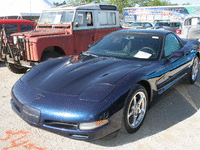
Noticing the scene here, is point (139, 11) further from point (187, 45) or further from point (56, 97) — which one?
point (56, 97)

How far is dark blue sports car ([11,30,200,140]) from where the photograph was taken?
218 cm

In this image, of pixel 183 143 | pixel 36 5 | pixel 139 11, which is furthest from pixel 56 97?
pixel 139 11

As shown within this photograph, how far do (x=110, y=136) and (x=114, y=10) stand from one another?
631 centimetres

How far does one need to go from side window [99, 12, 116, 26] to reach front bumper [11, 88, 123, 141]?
5.33 m

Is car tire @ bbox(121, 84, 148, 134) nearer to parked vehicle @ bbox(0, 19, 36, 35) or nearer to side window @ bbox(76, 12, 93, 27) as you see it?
side window @ bbox(76, 12, 93, 27)

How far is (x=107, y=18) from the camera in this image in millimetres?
7461

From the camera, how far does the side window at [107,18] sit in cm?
714

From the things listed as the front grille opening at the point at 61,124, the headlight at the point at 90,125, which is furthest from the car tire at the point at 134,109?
the front grille opening at the point at 61,124

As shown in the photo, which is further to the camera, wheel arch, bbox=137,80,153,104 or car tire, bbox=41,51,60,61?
car tire, bbox=41,51,60,61

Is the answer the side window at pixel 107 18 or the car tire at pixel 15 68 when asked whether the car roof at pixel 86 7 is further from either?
the car tire at pixel 15 68

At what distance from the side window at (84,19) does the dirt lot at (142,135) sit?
3.64 m

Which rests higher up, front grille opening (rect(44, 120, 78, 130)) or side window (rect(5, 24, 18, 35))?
side window (rect(5, 24, 18, 35))

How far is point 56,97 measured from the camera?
2.35 m

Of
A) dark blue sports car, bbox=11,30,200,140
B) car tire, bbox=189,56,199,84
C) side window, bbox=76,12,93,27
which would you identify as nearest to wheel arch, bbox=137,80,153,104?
dark blue sports car, bbox=11,30,200,140
